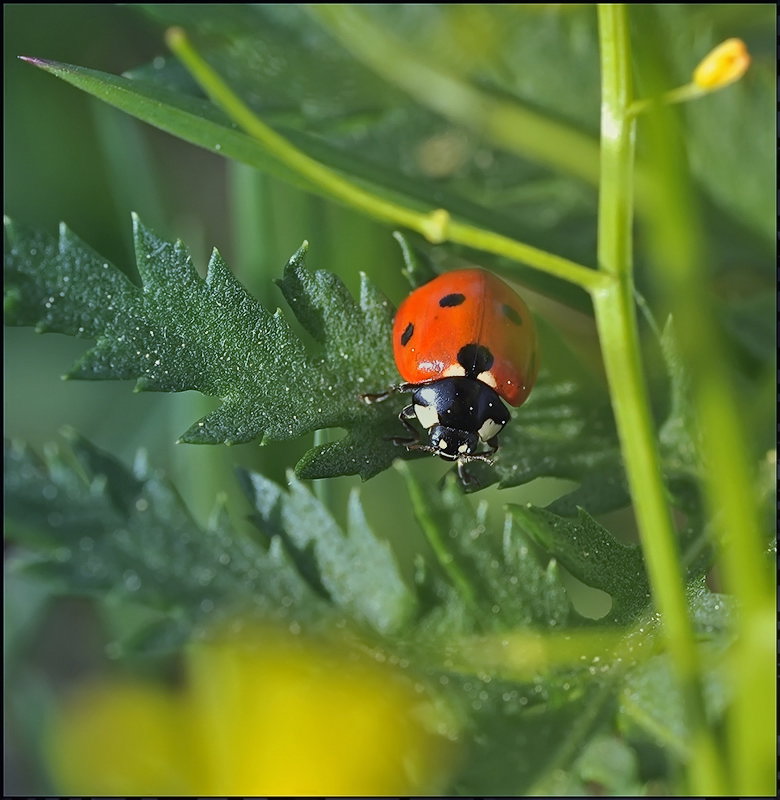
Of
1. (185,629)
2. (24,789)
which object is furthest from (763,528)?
(24,789)

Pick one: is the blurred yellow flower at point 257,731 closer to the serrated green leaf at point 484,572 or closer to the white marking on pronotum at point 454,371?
the serrated green leaf at point 484,572

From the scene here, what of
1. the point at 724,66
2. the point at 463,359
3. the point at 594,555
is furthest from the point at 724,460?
the point at 724,66

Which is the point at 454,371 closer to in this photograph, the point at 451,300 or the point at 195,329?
the point at 451,300

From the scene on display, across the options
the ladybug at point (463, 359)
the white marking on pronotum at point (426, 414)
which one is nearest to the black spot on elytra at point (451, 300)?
the ladybug at point (463, 359)

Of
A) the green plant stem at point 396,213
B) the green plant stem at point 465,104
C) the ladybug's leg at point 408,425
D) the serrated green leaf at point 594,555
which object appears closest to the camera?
the green plant stem at point 396,213

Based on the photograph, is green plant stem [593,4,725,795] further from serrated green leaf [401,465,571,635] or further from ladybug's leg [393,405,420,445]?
ladybug's leg [393,405,420,445]

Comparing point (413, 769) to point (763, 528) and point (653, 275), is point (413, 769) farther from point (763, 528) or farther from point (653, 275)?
point (653, 275)
